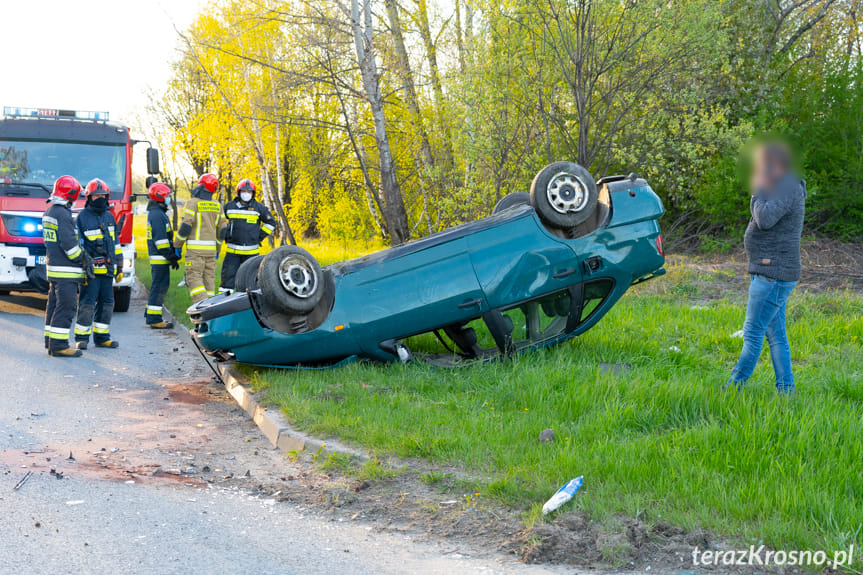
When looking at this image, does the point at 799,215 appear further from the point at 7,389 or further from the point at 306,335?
the point at 7,389

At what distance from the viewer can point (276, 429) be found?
211 inches

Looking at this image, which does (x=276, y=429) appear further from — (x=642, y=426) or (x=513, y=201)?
(x=513, y=201)

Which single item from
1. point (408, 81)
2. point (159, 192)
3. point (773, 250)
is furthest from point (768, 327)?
point (408, 81)

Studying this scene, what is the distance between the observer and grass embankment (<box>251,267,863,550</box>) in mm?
3637

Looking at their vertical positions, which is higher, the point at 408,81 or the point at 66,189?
the point at 408,81

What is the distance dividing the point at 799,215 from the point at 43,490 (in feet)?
17.0

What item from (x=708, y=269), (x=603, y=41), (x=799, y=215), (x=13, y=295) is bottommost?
(x=13, y=295)

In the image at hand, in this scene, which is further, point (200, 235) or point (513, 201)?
point (200, 235)

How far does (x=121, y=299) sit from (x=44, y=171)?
7.40ft

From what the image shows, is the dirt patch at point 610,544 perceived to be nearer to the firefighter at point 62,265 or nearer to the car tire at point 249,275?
the car tire at point 249,275

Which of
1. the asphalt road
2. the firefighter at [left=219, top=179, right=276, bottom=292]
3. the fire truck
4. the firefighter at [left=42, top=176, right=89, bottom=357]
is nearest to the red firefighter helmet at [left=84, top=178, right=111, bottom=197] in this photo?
the firefighter at [left=42, top=176, right=89, bottom=357]

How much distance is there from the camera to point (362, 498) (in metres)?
4.23

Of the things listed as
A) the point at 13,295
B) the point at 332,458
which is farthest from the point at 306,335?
the point at 13,295

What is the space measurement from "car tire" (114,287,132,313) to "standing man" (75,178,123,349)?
2690 mm
